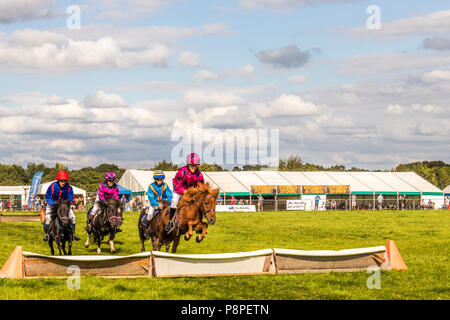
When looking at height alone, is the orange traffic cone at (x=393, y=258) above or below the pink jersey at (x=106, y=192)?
below

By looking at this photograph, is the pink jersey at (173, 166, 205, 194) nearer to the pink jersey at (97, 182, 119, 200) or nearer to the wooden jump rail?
the wooden jump rail

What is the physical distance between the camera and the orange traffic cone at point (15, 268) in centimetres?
1199

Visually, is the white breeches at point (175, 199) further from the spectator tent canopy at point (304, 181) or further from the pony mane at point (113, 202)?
the spectator tent canopy at point (304, 181)

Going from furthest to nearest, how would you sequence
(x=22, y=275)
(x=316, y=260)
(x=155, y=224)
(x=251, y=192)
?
(x=251, y=192) < (x=155, y=224) < (x=316, y=260) < (x=22, y=275)

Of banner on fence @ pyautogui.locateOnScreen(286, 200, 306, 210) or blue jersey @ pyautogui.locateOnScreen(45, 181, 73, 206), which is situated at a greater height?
blue jersey @ pyautogui.locateOnScreen(45, 181, 73, 206)

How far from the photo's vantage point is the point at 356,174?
87812 mm

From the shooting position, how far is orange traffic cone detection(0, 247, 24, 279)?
1199cm

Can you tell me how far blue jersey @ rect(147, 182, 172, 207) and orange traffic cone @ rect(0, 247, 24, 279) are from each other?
15.6 ft

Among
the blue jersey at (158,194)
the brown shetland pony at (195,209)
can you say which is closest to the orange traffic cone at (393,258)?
the brown shetland pony at (195,209)

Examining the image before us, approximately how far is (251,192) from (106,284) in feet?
208

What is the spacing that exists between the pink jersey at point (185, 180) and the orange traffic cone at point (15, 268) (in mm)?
4563

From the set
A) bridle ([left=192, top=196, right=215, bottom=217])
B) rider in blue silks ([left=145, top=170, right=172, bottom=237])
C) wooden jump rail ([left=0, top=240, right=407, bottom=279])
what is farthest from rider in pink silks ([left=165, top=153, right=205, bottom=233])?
wooden jump rail ([left=0, top=240, right=407, bottom=279])
